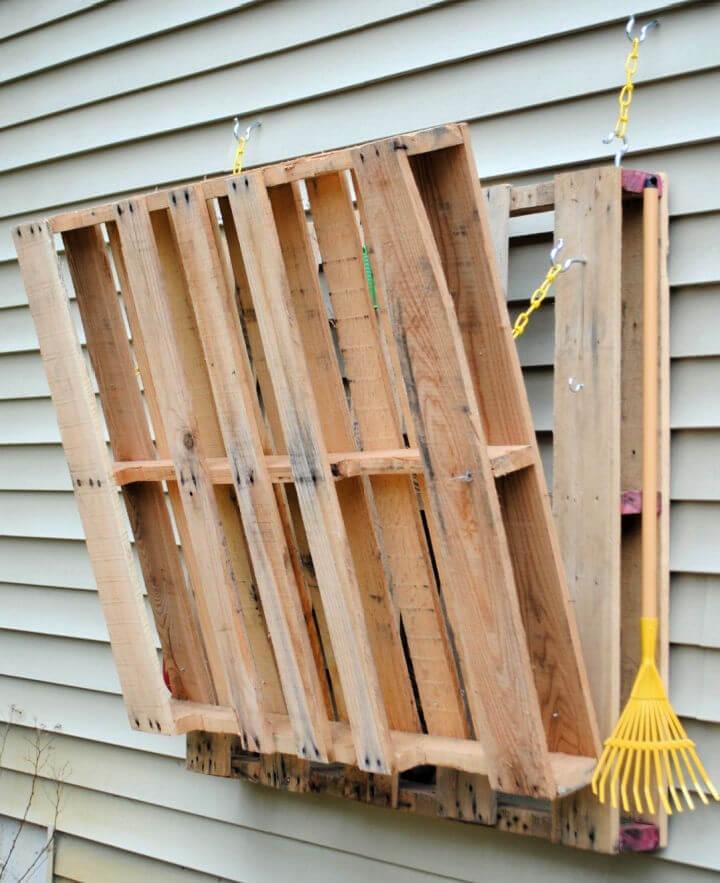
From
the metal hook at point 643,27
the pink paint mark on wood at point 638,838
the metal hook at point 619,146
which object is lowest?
the pink paint mark on wood at point 638,838

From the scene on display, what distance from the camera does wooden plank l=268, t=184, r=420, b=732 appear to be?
252 cm

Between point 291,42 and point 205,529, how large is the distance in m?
1.48

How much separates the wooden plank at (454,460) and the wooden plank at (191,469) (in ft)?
2.05

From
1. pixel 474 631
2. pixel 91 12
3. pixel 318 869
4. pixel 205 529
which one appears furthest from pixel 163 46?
pixel 318 869

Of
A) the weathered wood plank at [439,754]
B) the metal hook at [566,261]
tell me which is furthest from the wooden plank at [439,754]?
the metal hook at [566,261]

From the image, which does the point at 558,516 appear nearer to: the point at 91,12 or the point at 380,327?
the point at 380,327

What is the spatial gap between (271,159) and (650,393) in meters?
1.48

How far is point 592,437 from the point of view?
7.90 ft

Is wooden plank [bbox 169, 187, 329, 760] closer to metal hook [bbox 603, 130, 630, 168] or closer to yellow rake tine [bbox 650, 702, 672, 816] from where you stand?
yellow rake tine [bbox 650, 702, 672, 816]

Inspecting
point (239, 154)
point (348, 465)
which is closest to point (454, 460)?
point (348, 465)

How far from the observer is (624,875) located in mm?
2541

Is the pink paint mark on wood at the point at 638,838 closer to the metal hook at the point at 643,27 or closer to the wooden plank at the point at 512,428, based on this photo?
the wooden plank at the point at 512,428

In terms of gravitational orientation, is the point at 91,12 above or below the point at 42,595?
above

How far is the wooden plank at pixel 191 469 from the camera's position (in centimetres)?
256
